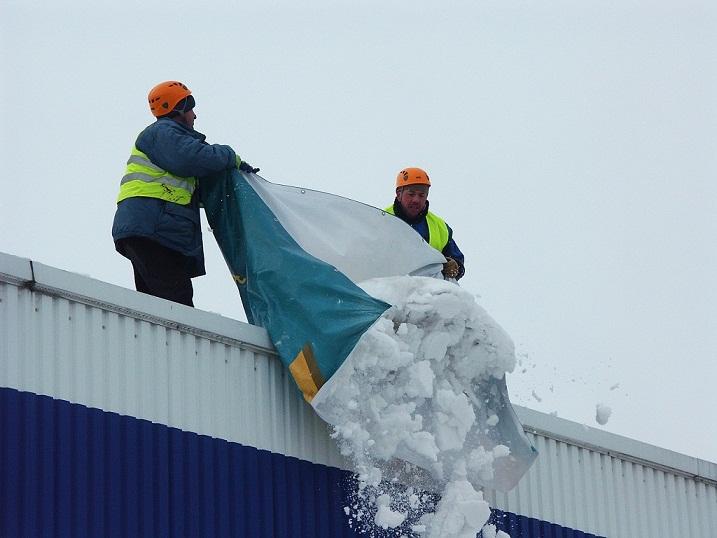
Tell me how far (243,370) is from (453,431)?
158 centimetres

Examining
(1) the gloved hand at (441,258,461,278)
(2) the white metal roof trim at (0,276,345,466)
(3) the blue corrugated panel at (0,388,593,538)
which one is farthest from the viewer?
(1) the gloved hand at (441,258,461,278)

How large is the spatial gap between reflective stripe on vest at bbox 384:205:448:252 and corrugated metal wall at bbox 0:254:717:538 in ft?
5.50

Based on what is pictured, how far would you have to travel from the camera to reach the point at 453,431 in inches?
465

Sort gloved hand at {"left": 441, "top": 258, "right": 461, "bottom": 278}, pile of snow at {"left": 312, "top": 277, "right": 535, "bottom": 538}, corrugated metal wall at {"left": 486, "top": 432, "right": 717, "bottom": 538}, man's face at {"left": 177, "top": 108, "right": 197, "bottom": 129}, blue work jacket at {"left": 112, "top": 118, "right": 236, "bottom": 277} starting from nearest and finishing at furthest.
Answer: pile of snow at {"left": 312, "top": 277, "right": 535, "bottom": 538}
blue work jacket at {"left": 112, "top": 118, "right": 236, "bottom": 277}
man's face at {"left": 177, "top": 108, "right": 197, "bottom": 129}
gloved hand at {"left": 441, "top": 258, "right": 461, "bottom": 278}
corrugated metal wall at {"left": 486, "top": 432, "right": 717, "bottom": 538}

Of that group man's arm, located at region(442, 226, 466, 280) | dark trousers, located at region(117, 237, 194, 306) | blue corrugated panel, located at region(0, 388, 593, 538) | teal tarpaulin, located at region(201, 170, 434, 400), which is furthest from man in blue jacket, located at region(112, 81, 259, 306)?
man's arm, located at region(442, 226, 466, 280)

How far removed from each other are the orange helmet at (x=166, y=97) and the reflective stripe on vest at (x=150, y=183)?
416mm

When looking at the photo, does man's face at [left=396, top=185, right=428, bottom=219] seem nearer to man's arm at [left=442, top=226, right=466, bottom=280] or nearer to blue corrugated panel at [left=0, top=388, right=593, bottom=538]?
man's arm at [left=442, top=226, right=466, bottom=280]

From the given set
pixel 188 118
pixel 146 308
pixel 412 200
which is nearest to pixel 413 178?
pixel 412 200

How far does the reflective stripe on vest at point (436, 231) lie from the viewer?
14.0m

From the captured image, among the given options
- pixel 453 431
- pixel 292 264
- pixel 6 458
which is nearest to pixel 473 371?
pixel 453 431

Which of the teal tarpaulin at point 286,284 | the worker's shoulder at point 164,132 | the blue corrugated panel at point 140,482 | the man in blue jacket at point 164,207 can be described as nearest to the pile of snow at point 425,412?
the teal tarpaulin at point 286,284

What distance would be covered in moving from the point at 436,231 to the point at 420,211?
22 cm

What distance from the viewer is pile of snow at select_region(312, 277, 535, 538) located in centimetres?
1145

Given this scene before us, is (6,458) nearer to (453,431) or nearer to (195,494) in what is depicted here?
(195,494)
